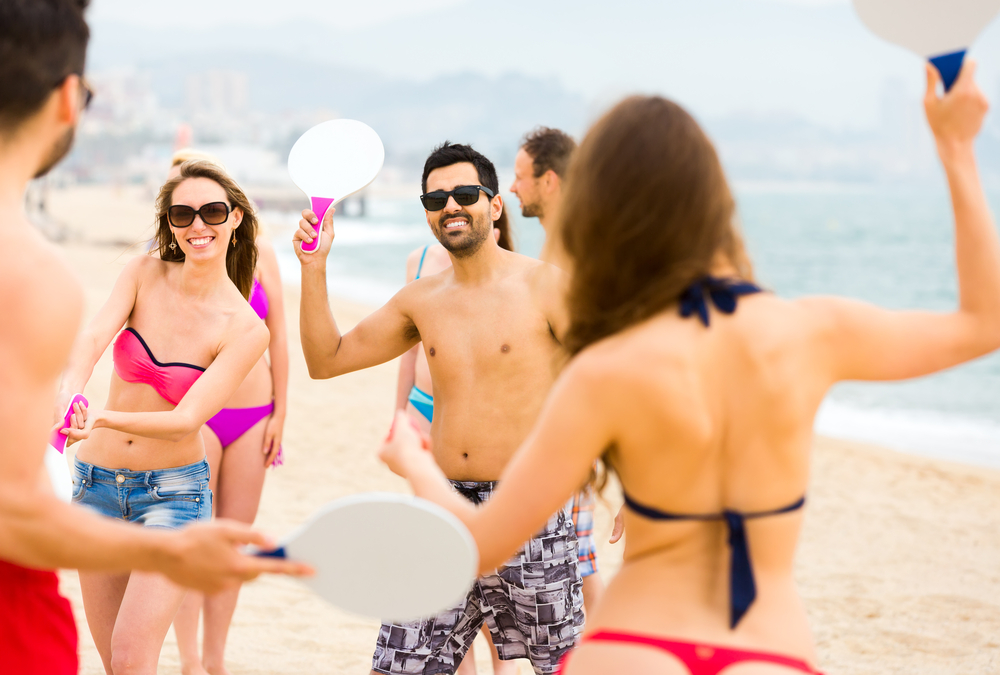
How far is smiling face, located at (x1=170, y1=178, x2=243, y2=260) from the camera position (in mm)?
3377

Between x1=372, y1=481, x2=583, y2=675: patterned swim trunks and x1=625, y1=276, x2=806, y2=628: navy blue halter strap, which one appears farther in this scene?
x1=372, y1=481, x2=583, y2=675: patterned swim trunks

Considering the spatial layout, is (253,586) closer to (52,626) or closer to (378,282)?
(52,626)

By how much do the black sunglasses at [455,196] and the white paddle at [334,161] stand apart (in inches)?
8.7

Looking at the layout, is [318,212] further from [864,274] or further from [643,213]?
[864,274]

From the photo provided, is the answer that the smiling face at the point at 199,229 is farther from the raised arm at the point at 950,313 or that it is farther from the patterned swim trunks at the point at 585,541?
the raised arm at the point at 950,313

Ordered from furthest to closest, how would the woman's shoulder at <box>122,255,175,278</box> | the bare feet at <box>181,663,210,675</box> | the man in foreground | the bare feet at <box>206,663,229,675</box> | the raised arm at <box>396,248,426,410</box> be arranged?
the raised arm at <box>396,248,426,410</box>, the bare feet at <box>206,663,229,675</box>, the bare feet at <box>181,663,210,675</box>, the woman's shoulder at <box>122,255,175,278</box>, the man in foreground

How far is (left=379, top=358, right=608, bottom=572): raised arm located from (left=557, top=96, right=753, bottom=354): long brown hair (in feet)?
0.49

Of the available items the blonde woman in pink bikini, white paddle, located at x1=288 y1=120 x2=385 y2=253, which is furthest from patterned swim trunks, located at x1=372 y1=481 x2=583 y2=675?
the blonde woman in pink bikini

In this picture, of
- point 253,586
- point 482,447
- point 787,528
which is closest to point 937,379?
point 253,586

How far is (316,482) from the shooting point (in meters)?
7.98

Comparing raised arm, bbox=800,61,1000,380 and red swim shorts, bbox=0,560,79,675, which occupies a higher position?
raised arm, bbox=800,61,1000,380

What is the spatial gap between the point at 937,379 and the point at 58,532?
17038 millimetres

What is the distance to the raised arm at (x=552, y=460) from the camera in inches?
59.6

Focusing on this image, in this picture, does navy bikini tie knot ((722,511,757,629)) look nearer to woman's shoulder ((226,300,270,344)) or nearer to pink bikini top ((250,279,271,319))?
woman's shoulder ((226,300,270,344))
